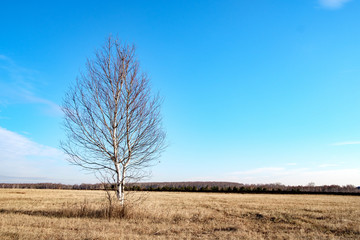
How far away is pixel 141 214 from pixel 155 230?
3011 mm

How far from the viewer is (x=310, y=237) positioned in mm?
8203

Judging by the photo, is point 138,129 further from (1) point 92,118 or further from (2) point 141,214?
(2) point 141,214

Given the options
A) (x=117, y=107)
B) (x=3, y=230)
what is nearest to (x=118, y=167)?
(x=117, y=107)

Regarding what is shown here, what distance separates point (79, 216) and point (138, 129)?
15.5ft

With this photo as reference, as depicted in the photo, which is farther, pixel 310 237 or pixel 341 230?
pixel 341 230

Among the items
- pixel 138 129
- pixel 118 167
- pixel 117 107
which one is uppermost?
pixel 117 107

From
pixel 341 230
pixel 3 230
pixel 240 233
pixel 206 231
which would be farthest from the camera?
pixel 341 230

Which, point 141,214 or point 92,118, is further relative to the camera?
point 92,118

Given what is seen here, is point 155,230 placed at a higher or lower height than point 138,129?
lower

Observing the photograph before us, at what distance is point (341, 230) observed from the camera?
10.0 m

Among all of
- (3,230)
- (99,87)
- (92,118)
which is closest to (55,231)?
(3,230)

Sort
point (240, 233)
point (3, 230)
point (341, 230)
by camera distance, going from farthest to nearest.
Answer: point (341, 230)
point (240, 233)
point (3, 230)

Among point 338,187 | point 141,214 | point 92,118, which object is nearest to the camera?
point 141,214

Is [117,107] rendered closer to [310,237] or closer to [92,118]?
[92,118]
